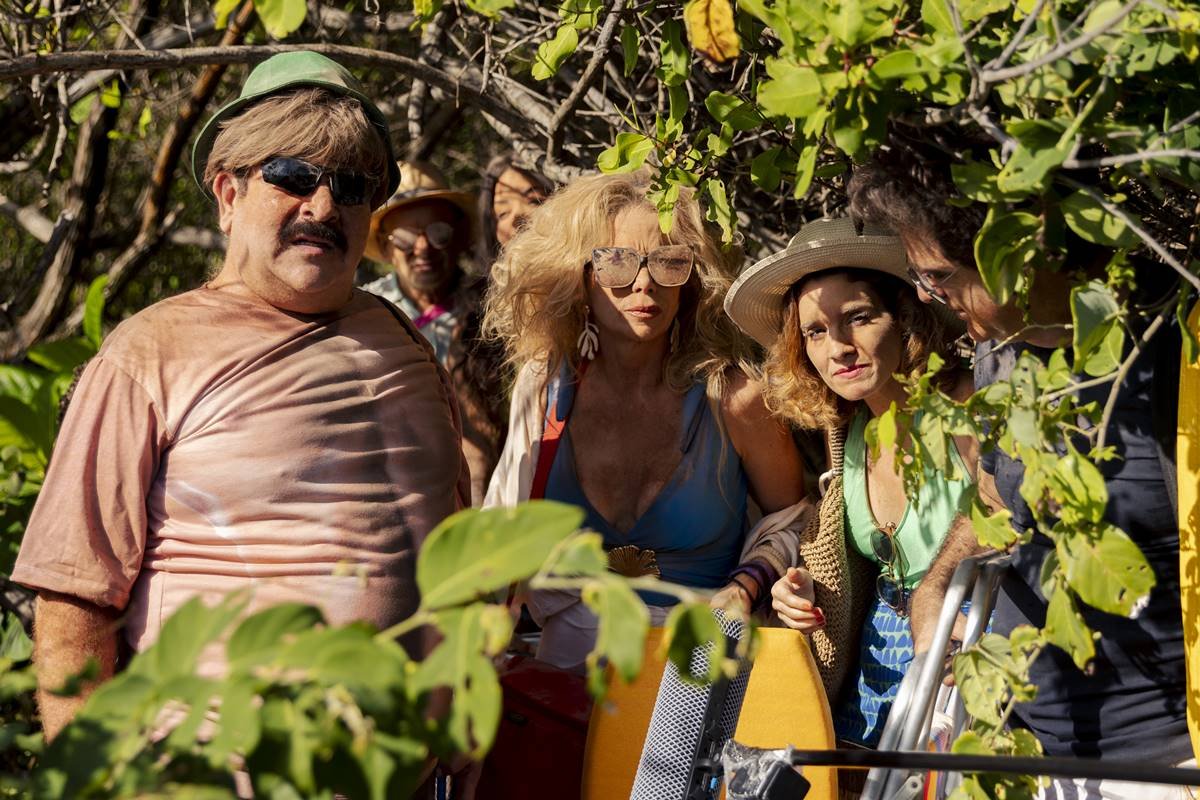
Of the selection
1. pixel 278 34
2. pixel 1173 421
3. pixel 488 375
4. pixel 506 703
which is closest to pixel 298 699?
pixel 278 34

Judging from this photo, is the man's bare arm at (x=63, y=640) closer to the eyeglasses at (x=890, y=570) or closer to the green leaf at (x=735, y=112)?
the green leaf at (x=735, y=112)

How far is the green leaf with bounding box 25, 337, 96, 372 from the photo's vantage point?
4.47 meters

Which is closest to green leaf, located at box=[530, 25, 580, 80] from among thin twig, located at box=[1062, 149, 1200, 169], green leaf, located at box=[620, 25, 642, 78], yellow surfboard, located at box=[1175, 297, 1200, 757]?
green leaf, located at box=[620, 25, 642, 78]

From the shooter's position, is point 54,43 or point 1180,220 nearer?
point 1180,220

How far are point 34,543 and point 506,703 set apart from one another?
3.39 feet

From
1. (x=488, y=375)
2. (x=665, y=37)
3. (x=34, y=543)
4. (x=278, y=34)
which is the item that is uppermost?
(x=665, y=37)

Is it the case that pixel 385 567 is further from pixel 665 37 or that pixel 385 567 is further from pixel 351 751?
pixel 351 751

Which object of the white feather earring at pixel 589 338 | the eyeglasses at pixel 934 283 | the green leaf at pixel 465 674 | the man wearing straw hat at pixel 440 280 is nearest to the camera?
the green leaf at pixel 465 674

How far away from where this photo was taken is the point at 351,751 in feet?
3.34

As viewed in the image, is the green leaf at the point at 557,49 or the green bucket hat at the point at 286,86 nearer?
the green leaf at the point at 557,49

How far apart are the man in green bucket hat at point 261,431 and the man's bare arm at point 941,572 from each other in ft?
3.17

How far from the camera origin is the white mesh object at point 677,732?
188cm

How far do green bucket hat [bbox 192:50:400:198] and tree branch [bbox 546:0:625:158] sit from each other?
490 mm

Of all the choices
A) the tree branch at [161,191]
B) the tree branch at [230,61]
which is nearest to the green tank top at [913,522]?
the tree branch at [230,61]
